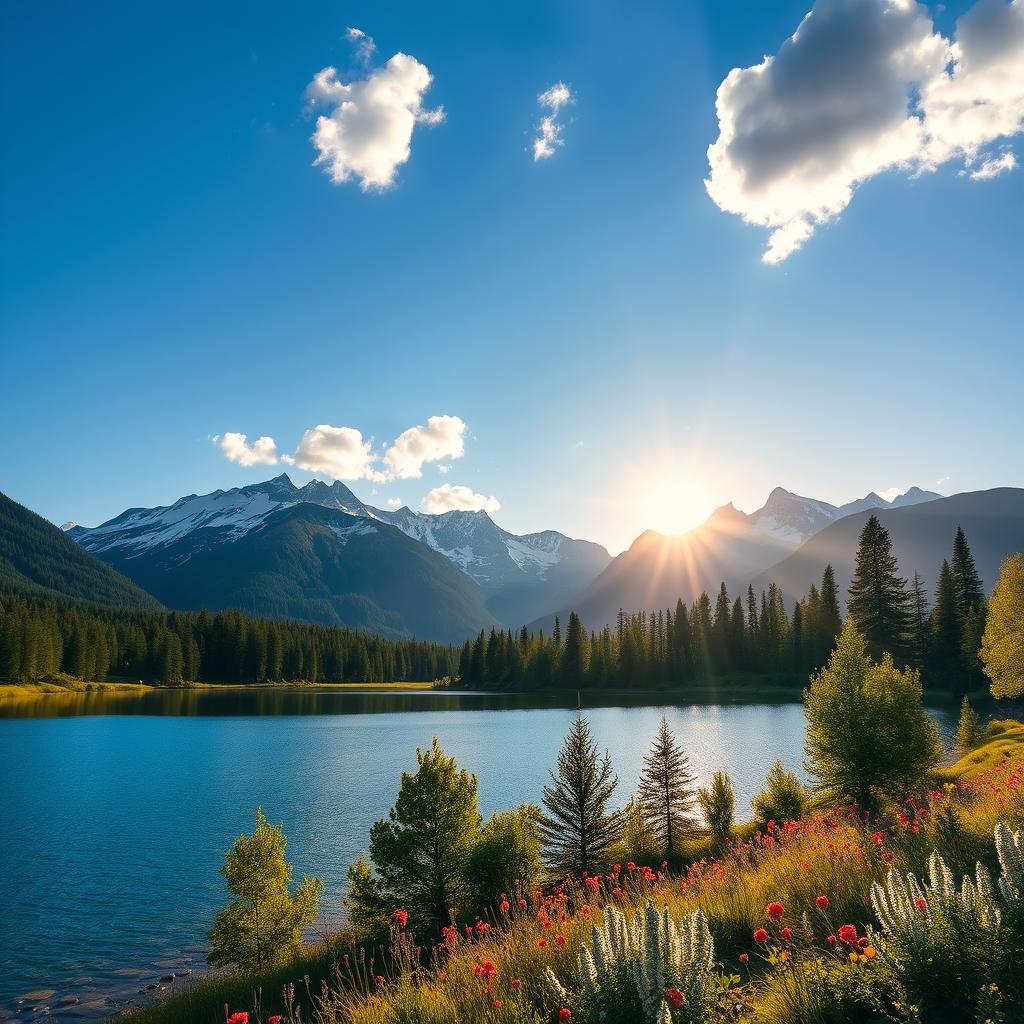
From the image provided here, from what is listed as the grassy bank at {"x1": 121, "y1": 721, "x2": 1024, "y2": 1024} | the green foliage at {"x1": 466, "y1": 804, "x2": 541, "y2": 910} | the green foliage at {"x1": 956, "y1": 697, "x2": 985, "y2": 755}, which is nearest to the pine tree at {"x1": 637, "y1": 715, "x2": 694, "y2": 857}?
the green foliage at {"x1": 466, "y1": 804, "x2": 541, "y2": 910}

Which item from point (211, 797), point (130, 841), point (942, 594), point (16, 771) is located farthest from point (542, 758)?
point (942, 594)

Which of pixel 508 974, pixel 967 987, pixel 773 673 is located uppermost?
pixel 967 987

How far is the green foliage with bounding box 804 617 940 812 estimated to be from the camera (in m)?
27.6

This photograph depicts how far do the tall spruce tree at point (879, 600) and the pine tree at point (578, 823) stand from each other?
72899 mm

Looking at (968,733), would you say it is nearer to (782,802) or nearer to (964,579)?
(782,802)

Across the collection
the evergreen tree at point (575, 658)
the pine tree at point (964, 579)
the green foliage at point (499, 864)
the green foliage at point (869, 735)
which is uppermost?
the pine tree at point (964, 579)

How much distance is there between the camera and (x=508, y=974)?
331 inches

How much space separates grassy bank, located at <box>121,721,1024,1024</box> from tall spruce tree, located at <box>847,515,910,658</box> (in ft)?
267

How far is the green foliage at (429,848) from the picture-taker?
21906 mm

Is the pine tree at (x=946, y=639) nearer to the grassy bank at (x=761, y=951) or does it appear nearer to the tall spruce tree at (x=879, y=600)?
the tall spruce tree at (x=879, y=600)

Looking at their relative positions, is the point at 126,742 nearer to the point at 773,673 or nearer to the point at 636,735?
the point at 636,735

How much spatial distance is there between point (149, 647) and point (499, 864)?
174298 millimetres

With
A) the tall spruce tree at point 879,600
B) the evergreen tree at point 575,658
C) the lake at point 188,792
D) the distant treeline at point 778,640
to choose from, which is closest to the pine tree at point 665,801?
the lake at point 188,792

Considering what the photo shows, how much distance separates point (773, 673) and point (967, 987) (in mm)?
136217
